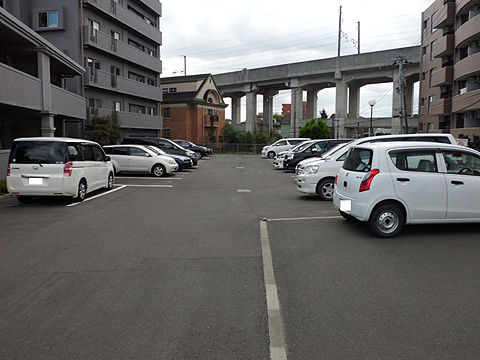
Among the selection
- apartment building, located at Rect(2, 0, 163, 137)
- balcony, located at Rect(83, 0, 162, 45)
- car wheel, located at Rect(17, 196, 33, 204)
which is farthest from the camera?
balcony, located at Rect(83, 0, 162, 45)

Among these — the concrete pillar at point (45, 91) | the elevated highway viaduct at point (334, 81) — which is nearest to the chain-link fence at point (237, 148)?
the elevated highway viaduct at point (334, 81)

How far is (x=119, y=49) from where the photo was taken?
32.6 m

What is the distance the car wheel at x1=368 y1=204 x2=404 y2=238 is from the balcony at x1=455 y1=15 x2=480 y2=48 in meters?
29.8

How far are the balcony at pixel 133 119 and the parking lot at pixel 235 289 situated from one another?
22538 millimetres

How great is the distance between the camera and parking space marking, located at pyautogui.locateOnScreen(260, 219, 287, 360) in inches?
135

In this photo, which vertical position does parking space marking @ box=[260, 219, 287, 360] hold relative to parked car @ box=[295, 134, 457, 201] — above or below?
below

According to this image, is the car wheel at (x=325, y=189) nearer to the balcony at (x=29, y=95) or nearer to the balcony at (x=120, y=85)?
the balcony at (x=29, y=95)

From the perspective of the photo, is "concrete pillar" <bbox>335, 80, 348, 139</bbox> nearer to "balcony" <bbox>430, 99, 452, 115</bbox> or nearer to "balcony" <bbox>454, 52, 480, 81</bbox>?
"balcony" <bbox>430, 99, 452, 115</bbox>

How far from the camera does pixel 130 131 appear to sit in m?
37.0

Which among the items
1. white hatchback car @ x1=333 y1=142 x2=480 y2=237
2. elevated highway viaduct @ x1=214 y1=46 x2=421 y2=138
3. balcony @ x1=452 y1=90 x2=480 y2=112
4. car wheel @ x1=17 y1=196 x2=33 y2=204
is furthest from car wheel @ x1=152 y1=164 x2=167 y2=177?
elevated highway viaduct @ x1=214 y1=46 x2=421 y2=138

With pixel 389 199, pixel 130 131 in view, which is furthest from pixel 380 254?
pixel 130 131

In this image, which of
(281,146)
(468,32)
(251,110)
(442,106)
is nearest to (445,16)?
(468,32)

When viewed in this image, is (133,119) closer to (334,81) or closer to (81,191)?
(81,191)

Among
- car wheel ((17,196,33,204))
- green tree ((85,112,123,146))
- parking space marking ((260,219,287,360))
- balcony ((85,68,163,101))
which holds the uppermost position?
balcony ((85,68,163,101))
